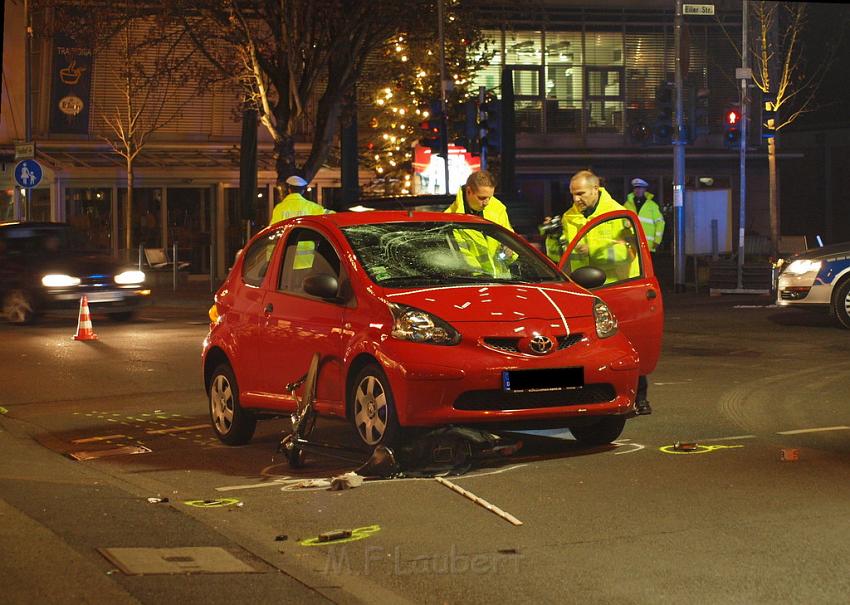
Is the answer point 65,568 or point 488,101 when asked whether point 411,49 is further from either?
point 65,568

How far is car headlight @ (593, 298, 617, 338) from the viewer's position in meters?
9.29

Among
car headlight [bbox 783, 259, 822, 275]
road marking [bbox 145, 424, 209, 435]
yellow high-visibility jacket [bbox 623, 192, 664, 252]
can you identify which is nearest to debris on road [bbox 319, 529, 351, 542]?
road marking [bbox 145, 424, 209, 435]

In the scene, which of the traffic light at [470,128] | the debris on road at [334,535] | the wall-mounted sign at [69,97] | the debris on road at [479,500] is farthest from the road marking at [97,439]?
the wall-mounted sign at [69,97]

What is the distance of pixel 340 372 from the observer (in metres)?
9.27

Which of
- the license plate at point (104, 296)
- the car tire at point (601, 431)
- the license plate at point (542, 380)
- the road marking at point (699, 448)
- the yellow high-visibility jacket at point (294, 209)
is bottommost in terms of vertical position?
the road marking at point (699, 448)

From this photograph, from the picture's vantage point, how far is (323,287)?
30.5 feet

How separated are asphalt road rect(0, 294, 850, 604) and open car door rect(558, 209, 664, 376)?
0.63m

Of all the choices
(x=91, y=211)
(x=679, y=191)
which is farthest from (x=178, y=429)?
(x=91, y=211)

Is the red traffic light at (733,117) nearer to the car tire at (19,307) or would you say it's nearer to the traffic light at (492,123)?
the traffic light at (492,123)

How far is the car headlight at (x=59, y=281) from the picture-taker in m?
22.5

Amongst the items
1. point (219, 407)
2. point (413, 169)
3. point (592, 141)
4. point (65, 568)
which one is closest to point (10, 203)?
point (413, 169)

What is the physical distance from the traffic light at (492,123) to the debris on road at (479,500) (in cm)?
1935

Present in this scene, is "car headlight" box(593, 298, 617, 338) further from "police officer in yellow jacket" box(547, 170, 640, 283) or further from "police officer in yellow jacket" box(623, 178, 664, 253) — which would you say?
"police officer in yellow jacket" box(623, 178, 664, 253)

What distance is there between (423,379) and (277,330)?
5.35 feet
